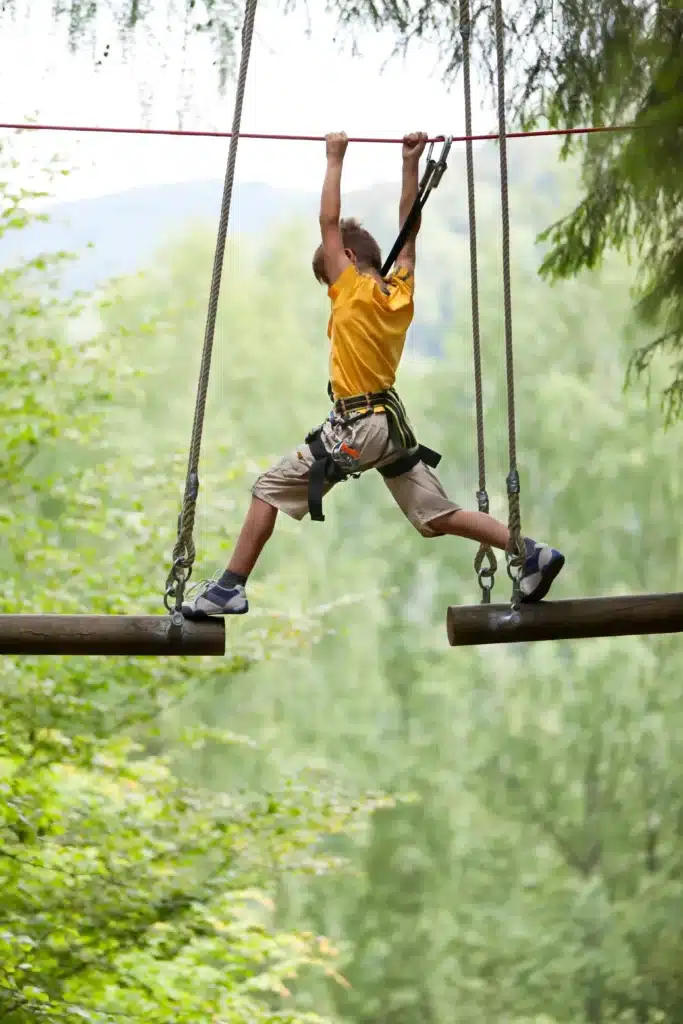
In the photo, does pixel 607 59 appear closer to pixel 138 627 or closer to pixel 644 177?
pixel 644 177

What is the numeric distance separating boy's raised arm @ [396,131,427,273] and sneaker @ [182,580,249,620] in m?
0.77

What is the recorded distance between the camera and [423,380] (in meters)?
12.7

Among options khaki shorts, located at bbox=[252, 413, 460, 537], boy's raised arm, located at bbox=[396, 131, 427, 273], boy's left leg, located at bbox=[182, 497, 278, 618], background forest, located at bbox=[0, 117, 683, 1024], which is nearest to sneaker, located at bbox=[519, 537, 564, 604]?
khaki shorts, located at bbox=[252, 413, 460, 537]

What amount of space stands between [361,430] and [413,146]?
1.99ft

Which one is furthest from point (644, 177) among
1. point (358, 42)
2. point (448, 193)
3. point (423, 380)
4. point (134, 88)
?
point (448, 193)

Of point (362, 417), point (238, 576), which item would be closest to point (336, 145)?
point (362, 417)

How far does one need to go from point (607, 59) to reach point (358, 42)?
30.6 inches

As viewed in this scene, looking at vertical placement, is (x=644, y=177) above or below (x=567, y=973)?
above

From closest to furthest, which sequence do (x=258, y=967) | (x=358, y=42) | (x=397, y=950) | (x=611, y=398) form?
(x=358, y=42) < (x=258, y=967) < (x=397, y=950) < (x=611, y=398)

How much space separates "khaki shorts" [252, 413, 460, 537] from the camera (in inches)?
101

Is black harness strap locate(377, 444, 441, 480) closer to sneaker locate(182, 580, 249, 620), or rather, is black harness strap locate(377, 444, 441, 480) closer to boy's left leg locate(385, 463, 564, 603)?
boy's left leg locate(385, 463, 564, 603)

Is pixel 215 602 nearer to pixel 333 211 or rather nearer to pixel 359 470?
pixel 359 470

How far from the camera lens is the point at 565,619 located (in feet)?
8.39

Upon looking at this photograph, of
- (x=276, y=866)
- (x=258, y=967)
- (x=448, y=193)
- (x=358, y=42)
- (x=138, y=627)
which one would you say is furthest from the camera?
(x=448, y=193)
